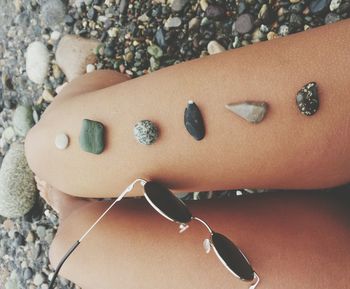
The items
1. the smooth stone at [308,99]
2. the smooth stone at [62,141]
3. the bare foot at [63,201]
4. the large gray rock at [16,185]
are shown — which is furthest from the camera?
the large gray rock at [16,185]

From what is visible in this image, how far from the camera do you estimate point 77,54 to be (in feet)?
4.88

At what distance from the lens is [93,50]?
58.7 inches

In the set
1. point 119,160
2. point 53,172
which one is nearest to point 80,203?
point 53,172

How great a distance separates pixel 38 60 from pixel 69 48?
0.12 metres

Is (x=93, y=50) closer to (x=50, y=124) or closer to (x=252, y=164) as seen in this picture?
(x=50, y=124)

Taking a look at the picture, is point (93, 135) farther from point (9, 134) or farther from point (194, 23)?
point (9, 134)

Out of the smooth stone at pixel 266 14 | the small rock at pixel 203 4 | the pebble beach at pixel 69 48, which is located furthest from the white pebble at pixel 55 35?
the smooth stone at pixel 266 14

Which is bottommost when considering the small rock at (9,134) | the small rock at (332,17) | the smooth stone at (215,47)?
the small rock at (9,134)

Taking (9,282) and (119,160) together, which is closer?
(119,160)

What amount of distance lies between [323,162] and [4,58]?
44.7 inches

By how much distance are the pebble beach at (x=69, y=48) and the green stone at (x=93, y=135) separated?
462mm

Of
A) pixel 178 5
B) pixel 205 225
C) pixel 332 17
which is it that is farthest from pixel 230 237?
pixel 178 5

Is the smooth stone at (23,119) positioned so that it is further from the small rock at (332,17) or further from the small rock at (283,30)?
the small rock at (332,17)

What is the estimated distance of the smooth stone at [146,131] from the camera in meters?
0.85
